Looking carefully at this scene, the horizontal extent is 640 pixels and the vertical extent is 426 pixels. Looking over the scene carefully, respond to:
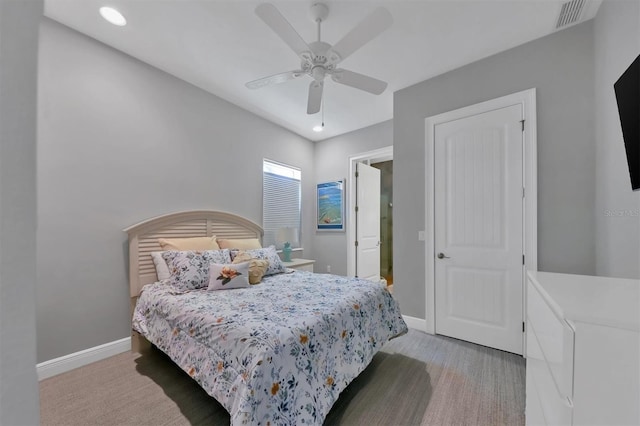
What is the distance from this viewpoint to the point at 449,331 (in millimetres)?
2740

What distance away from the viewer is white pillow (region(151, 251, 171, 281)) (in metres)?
2.49

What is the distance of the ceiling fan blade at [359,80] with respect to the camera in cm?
207

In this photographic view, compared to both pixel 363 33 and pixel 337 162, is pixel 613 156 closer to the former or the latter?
pixel 363 33

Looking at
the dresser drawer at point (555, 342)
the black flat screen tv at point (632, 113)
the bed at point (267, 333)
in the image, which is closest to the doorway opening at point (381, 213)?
the bed at point (267, 333)

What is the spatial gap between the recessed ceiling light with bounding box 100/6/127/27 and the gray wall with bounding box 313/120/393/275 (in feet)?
10.4

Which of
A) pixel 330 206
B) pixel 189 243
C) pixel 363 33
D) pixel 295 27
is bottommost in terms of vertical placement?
pixel 189 243

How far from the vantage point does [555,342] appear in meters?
0.96

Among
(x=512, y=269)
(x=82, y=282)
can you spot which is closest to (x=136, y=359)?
(x=82, y=282)

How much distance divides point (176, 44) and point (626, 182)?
11.5ft

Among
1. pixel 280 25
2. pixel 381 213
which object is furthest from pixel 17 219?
pixel 381 213

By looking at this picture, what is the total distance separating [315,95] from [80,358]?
9.55 feet

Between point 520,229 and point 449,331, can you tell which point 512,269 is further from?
point 449,331

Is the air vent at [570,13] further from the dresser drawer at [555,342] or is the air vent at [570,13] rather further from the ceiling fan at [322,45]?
the dresser drawer at [555,342]

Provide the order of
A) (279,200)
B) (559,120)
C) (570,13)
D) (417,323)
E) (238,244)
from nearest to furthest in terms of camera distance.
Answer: (570,13), (559,120), (417,323), (238,244), (279,200)
